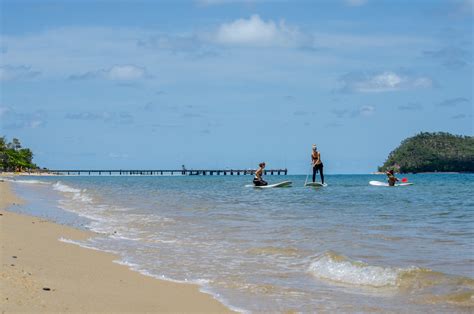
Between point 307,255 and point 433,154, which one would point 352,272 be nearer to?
point 307,255

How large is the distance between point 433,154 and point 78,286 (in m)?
161

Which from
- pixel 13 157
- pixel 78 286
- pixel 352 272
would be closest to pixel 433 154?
pixel 13 157

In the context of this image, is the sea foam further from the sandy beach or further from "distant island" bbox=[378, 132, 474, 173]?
"distant island" bbox=[378, 132, 474, 173]

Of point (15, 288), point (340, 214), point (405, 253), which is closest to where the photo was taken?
point (15, 288)

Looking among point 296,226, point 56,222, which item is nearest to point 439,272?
point 296,226

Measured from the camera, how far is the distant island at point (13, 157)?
12419cm

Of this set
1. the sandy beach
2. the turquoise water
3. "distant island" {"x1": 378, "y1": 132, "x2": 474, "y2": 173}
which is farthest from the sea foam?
"distant island" {"x1": 378, "y1": 132, "x2": 474, "y2": 173}

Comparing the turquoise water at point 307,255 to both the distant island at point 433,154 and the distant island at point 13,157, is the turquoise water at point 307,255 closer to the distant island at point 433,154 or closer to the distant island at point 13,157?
the distant island at point 13,157

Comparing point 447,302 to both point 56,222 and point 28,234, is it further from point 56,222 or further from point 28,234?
point 56,222

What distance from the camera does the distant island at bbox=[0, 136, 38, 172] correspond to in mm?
124188

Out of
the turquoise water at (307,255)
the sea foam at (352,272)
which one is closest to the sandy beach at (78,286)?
the turquoise water at (307,255)

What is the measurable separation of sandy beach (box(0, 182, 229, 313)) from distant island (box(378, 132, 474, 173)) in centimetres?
14866

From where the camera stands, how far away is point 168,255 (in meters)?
11.5

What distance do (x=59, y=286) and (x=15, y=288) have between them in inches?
26.5
